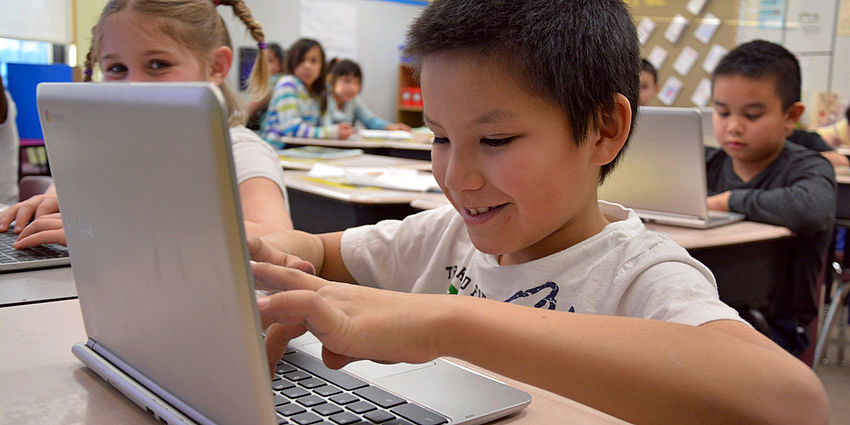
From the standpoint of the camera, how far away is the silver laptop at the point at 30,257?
1029 mm

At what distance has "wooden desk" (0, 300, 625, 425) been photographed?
55cm

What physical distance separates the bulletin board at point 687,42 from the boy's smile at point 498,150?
4709 mm

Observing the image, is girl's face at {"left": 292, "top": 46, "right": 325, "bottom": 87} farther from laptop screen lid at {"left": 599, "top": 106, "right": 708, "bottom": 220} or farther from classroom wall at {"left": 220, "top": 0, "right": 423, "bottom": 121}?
laptop screen lid at {"left": 599, "top": 106, "right": 708, "bottom": 220}

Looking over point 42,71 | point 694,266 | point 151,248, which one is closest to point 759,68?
point 694,266

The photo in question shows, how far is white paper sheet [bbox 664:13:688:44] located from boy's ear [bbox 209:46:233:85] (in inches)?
180

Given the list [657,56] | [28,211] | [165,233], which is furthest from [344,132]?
[165,233]

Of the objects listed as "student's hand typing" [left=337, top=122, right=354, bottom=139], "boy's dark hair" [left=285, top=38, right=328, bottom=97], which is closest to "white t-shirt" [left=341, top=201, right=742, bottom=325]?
"student's hand typing" [left=337, top=122, right=354, bottom=139]

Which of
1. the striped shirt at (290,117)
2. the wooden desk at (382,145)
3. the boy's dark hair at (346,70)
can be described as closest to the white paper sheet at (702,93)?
the wooden desk at (382,145)

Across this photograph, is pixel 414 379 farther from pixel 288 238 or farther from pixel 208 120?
pixel 288 238

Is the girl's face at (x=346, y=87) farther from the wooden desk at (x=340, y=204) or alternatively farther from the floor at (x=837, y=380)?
the floor at (x=837, y=380)

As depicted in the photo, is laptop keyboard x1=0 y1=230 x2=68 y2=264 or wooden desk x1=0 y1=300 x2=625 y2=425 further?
laptop keyboard x1=0 y1=230 x2=68 y2=264

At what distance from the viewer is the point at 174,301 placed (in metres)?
0.48

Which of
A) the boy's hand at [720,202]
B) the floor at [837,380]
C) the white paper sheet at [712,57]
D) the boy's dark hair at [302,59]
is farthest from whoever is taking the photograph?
the white paper sheet at [712,57]

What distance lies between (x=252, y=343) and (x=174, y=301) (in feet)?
0.31
